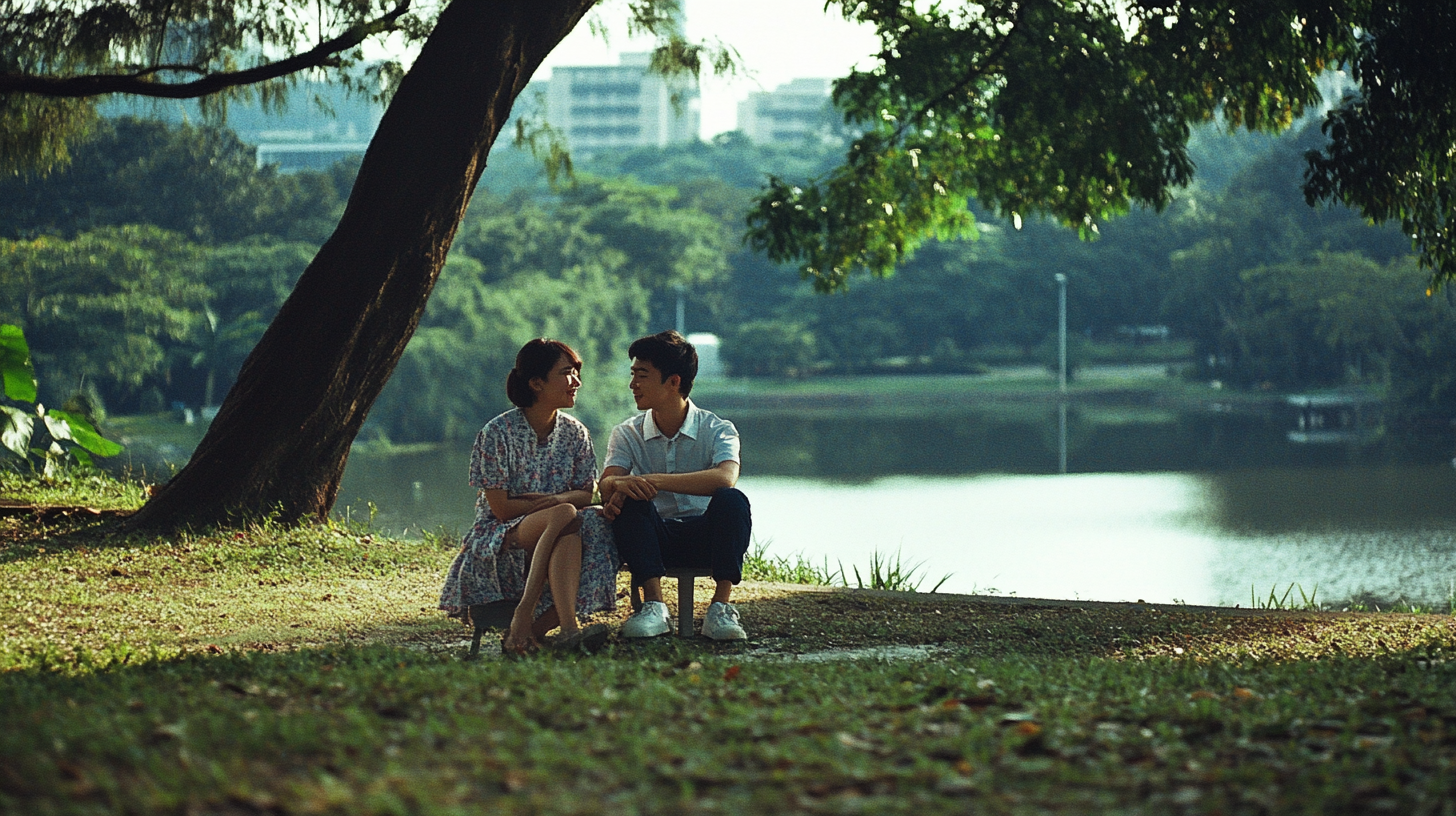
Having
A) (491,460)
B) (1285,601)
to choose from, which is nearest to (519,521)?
(491,460)

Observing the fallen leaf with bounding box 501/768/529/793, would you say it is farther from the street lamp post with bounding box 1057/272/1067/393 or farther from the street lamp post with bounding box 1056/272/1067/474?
the street lamp post with bounding box 1057/272/1067/393

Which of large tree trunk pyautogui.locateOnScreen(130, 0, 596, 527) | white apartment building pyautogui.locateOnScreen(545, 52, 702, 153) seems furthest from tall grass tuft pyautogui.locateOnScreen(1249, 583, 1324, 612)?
white apartment building pyautogui.locateOnScreen(545, 52, 702, 153)

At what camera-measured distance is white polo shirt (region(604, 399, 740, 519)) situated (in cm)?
454

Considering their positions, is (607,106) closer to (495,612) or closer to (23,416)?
(23,416)

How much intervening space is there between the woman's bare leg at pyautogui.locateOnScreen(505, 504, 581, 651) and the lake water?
4546 mm

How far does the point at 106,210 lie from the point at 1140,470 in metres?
23.8

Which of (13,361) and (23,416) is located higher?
(13,361)

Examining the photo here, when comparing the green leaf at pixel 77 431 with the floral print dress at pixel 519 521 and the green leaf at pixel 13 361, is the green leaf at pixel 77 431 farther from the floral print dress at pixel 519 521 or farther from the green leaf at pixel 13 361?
the floral print dress at pixel 519 521

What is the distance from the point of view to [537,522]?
4129mm

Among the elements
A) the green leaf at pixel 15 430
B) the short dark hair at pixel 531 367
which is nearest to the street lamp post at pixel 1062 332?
the green leaf at pixel 15 430

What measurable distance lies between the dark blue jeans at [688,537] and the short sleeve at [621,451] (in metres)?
0.18

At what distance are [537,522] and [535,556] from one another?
0.35 ft

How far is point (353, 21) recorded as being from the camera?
8.59m

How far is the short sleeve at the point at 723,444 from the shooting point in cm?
450
